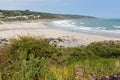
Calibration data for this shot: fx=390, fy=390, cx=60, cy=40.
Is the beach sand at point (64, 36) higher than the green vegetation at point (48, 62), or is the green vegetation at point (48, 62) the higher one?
the green vegetation at point (48, 62)

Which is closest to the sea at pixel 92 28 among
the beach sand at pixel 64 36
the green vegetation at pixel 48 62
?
the beach sand at pixel 64 36

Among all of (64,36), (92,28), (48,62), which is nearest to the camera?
(48,62)

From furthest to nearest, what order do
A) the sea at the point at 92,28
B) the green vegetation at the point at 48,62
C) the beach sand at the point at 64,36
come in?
the sea at the point at 92,28 < the beach sand at the point at 64,36 < the green vegetation at the point at 48,62

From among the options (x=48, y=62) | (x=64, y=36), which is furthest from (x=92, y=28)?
(x=48, y=62)

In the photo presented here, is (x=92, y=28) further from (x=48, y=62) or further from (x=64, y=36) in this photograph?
(x=48, y=62)

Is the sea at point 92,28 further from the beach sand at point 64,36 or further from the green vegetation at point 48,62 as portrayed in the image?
the green vegetation at point 48,62

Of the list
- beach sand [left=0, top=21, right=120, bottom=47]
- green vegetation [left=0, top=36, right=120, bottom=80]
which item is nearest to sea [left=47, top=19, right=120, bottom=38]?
beach sand [left=0, top=21, right=120, bottom=47]

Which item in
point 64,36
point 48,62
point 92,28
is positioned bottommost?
point 92,28

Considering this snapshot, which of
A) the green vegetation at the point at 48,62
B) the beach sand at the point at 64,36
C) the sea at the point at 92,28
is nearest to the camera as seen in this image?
the green vegetation at the point at 48,62

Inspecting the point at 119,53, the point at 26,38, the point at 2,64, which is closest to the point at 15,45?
the point at 26,38

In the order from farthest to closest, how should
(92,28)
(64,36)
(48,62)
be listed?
1. (92,28)
2. (64,36)
3. (48,62)

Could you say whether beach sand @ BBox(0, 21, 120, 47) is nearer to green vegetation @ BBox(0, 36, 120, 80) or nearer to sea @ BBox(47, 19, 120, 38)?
sea @ BBox(47, 19, 120, 38)

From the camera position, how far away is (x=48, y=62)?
28.8 ft

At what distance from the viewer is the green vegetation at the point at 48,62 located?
7.62m
